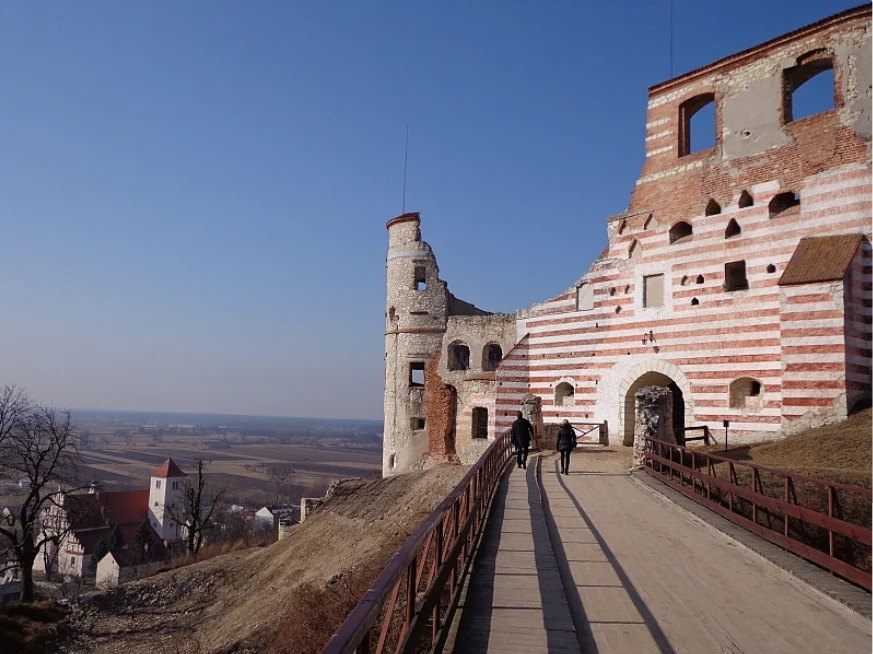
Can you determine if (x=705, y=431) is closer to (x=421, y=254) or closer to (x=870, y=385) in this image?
(x=870, y=385)

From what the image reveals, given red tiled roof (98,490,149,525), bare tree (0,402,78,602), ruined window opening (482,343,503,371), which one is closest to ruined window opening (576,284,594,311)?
ruined window opening (482,343,503,371)

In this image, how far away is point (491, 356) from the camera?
29406 millimetres

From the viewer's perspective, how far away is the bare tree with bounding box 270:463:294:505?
10325 centimetres

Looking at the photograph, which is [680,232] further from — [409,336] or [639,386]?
[409,336]

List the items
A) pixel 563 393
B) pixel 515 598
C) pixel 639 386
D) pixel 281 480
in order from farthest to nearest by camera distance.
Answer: pixel 281 480
pixel 563 393
pixel 639 386
pixel 515 598

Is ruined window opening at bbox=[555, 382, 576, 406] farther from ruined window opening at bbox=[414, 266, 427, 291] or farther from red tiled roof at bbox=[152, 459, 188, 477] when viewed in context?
red tiled roof at bbox=[152, 459, 188, 477]

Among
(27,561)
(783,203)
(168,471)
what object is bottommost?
(168,471)

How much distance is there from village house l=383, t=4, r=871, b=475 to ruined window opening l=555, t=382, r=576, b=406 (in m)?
0.05

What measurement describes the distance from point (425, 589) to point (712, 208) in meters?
17.9

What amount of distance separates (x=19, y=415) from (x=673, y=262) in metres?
24.5

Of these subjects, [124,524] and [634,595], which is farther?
[124,524]

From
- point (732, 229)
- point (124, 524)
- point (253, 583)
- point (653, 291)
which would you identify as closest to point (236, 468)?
point (124, 524)

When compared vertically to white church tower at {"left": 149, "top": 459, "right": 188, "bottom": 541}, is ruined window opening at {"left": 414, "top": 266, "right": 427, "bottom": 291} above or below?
above

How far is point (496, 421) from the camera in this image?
26.7 meters
